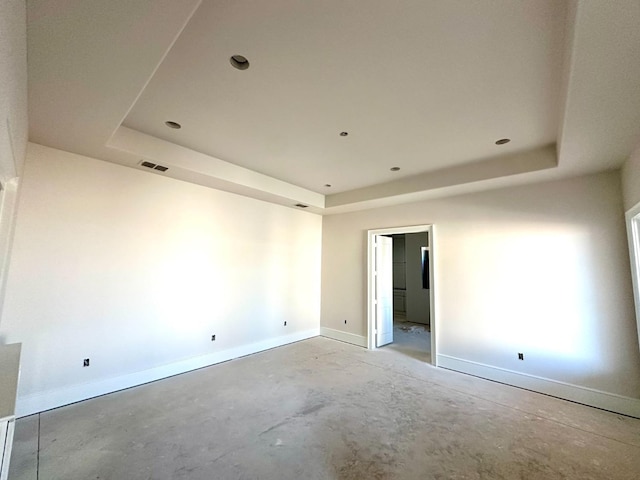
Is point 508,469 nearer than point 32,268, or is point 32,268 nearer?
point 508,469

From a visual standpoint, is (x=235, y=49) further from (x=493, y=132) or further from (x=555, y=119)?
(x=555, y=119)

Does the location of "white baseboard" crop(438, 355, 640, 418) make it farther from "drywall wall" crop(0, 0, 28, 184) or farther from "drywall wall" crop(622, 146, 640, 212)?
"drywall wall" crop(0, 0, 28, 184)

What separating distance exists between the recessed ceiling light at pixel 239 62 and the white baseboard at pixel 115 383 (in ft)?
12.1

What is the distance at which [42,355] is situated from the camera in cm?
277

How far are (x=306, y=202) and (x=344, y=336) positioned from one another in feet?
9.52

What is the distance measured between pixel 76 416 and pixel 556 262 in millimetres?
5713

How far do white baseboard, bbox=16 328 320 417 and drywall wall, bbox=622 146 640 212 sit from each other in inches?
209

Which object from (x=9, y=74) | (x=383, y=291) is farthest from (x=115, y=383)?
(x=383, y=291)

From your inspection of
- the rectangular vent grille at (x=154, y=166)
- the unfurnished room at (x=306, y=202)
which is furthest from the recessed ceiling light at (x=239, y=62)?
the rectangular vent grille at (x=154, y=166)

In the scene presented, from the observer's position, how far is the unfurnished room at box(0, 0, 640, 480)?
165cm

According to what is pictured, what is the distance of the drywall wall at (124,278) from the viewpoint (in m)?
2.78

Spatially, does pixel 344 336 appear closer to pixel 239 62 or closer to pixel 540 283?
pixel 540 283

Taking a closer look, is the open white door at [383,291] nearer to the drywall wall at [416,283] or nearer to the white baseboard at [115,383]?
the white baseboard at [115,383]

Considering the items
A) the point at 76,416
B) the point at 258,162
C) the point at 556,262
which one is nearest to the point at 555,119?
the point at 556,262
